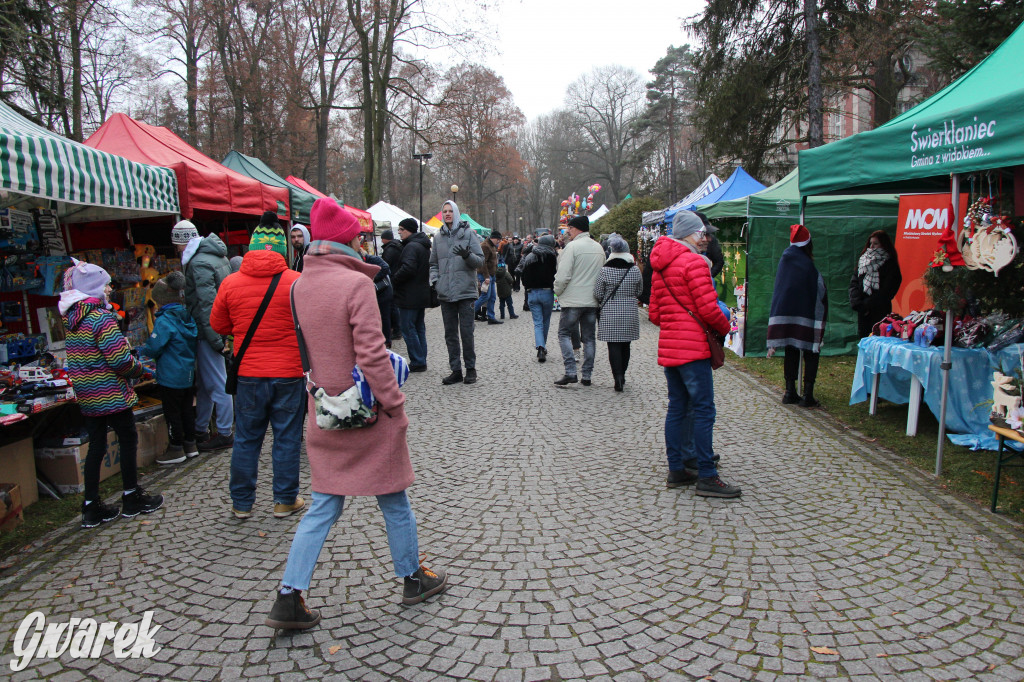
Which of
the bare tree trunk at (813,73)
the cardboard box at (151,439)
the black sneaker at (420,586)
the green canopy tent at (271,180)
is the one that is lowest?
the black sneaker at (420,586)

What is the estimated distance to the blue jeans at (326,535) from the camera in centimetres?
286

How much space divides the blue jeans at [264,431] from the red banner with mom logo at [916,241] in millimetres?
7214

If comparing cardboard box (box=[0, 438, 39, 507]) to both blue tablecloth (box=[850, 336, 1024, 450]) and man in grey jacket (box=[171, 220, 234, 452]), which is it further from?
blue tablecloth (box=[850, 336, 1024, 450])

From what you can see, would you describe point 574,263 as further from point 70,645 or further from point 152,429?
point 70,645

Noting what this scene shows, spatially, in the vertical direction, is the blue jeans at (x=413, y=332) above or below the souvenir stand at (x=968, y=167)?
below

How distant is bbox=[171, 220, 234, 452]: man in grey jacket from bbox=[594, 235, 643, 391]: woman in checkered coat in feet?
13.0

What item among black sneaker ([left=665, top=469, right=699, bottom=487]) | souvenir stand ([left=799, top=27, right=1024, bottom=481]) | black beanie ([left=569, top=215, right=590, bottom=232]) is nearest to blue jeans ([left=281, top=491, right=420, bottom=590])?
black sneaker ([left=665, top=469, right=699, bottom=487])

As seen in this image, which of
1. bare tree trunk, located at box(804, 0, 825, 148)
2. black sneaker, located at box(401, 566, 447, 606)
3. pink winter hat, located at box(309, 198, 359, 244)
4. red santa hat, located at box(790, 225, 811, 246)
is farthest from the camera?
bare tree trunk, located at box(804, 0, 825, 148)

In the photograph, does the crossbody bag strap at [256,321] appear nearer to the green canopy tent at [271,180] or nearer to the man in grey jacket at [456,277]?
the man in grey jacket at [456,277]

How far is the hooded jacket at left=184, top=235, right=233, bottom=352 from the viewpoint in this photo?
5.41 m

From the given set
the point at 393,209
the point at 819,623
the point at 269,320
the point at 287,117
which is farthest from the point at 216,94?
the point at 819,623

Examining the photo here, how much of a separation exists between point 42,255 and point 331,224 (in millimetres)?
4117

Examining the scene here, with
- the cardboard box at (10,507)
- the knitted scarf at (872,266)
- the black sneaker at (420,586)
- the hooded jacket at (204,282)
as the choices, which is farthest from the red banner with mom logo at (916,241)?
the cardboard box at (10,507)

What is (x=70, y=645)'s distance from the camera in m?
2.89
